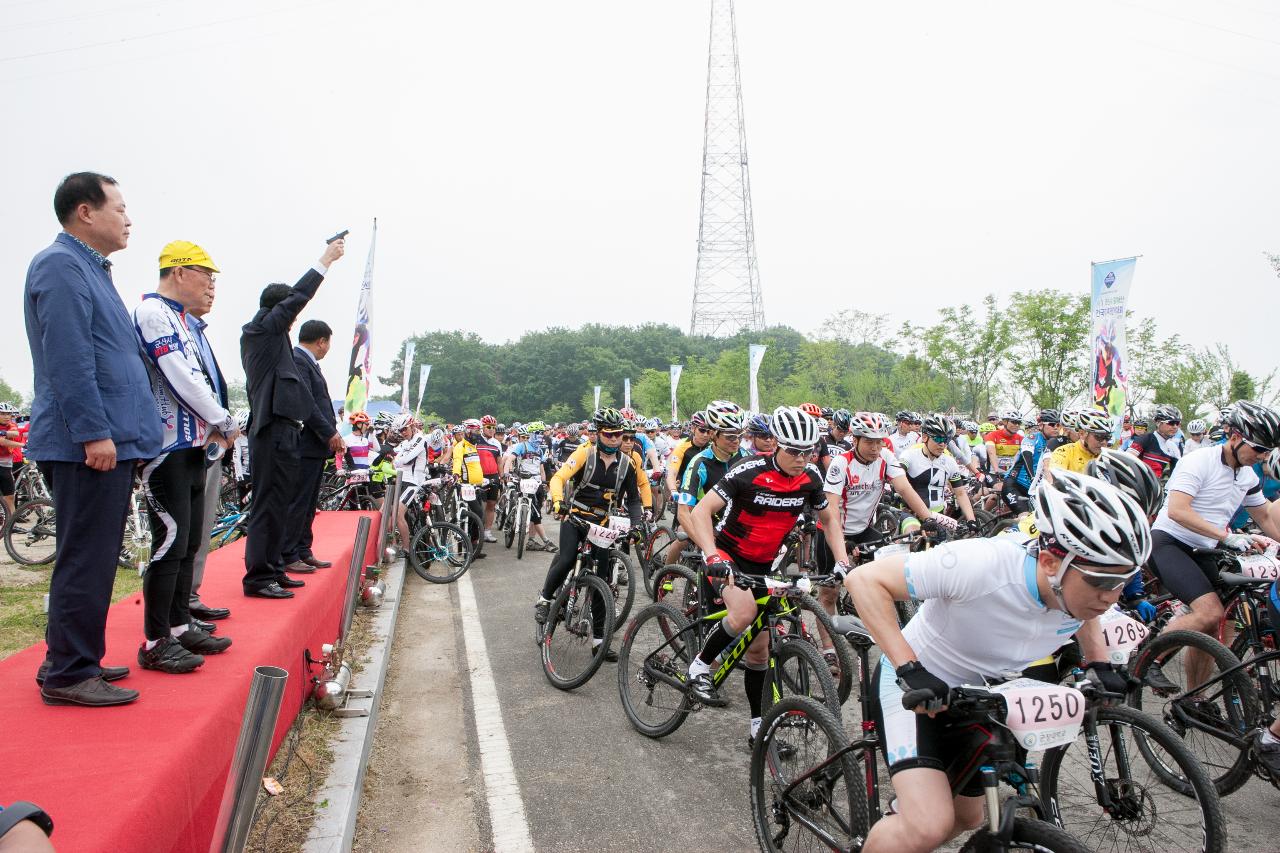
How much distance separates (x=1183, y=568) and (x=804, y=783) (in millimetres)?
3487

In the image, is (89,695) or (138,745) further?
(89,695)

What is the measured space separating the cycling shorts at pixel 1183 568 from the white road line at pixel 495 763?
4.46 meters

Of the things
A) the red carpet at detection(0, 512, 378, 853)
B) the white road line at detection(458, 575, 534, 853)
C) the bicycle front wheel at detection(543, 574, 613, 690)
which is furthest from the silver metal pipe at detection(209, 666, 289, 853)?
the bicycle front wheel at detection(543, 574, 613, 690)

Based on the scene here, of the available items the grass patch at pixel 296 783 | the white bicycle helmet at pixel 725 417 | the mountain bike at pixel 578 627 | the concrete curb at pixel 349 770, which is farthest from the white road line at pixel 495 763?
the white bicycle helmet at pixel 725 417

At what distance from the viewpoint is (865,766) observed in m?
3.30

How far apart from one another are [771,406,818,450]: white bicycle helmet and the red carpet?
3.22 meters

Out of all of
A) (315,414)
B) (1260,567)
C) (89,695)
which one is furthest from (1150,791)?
(315,414)

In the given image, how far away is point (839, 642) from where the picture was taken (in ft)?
18.7

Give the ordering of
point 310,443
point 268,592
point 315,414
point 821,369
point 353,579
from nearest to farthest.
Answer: point 268,592 < point 353,579 < point 315,414 < point 310,443 < point 821,369

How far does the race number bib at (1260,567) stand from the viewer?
16.4 feet

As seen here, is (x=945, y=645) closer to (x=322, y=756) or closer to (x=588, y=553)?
(x=322, y=756)

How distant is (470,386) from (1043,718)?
101255 millimetres

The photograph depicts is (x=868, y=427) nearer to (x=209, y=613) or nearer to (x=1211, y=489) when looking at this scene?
(x=1211, y=489)

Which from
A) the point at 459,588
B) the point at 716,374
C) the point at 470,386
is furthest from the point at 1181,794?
the point at 470,386
